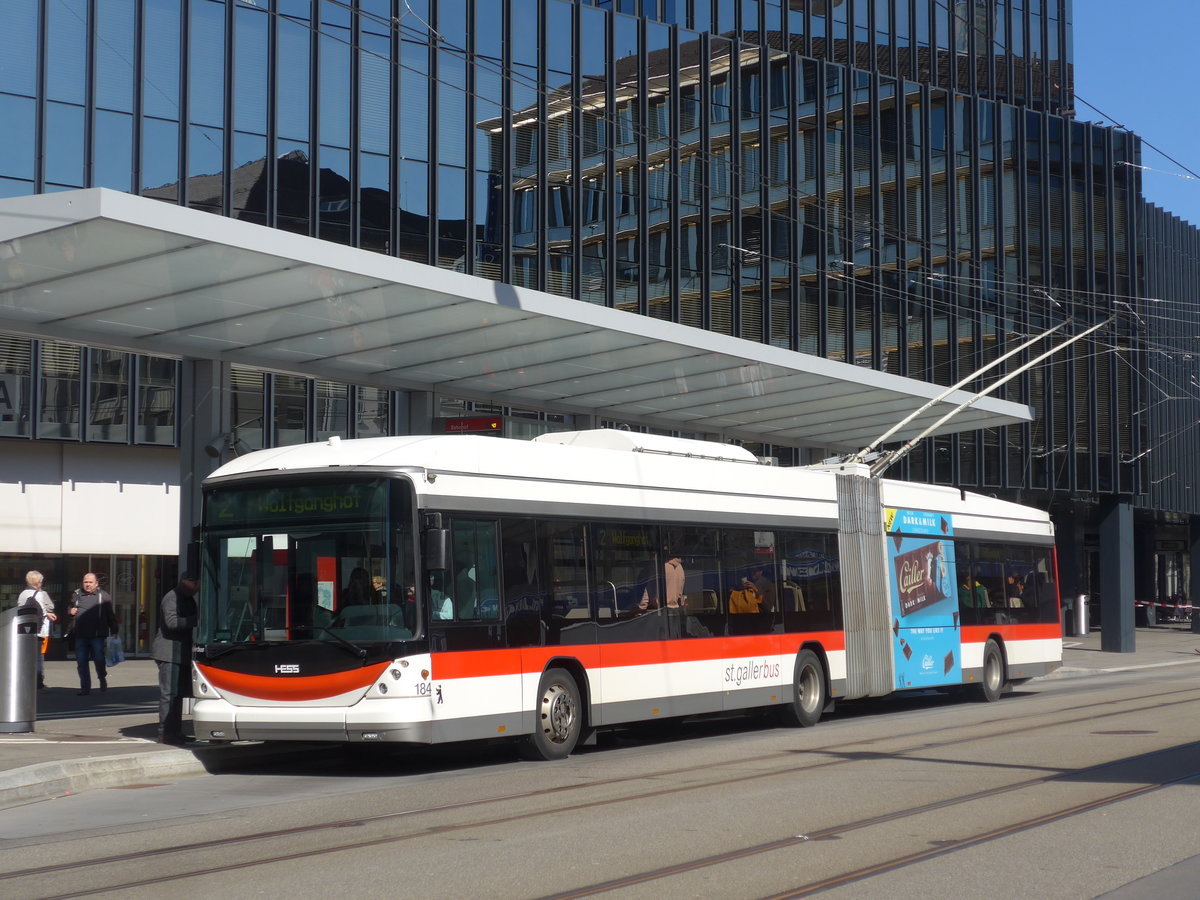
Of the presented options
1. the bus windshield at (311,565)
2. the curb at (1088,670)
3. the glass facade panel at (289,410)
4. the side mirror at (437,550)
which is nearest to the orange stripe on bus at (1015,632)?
the curb at (1088,670)

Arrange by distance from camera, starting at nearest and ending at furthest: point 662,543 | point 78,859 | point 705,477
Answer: point 78,859 → point 662,543 → point 705,477

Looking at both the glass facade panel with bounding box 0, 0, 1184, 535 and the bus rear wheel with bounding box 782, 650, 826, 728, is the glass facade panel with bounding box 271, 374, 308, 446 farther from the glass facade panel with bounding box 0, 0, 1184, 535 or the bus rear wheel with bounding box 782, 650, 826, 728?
the bus rear wheel with bounding box 782, 650, 826, 728

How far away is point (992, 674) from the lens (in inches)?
855

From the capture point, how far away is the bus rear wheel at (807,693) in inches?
676

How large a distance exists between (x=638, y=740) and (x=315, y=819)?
→ 271 inches

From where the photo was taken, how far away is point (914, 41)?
43781 mm

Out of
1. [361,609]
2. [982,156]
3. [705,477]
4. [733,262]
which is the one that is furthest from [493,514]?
[982,156]

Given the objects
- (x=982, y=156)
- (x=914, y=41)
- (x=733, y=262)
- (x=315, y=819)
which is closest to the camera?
(x=315, y=819)

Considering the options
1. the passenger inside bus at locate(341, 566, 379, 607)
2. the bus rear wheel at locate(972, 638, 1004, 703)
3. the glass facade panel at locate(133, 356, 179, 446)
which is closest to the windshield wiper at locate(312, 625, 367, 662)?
the passenger inside bus at locate(341, 566, 379, 607)

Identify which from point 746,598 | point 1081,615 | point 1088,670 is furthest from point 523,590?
point 1081,615

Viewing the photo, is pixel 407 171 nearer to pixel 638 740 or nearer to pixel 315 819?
pixel 638 740

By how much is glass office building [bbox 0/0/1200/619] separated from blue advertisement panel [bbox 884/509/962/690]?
10508 mm

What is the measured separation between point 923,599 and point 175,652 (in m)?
10.3

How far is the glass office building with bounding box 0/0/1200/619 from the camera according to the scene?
28719 mm
